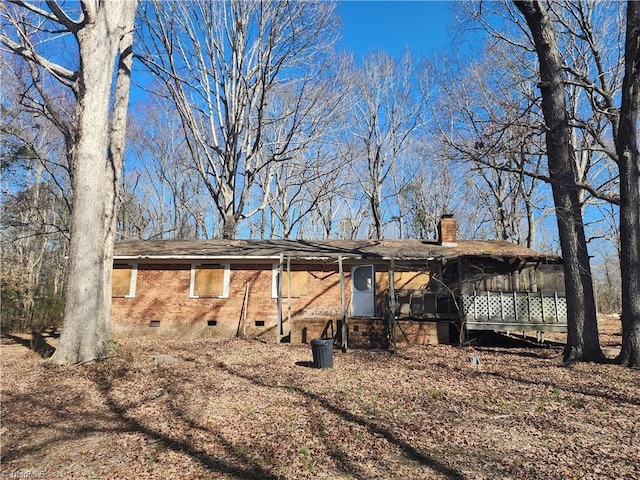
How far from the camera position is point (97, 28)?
9.26m

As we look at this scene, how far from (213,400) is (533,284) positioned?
12.0 meters

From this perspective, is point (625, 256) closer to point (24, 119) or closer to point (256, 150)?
point (256, 150)

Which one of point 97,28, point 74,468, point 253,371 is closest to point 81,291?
point 253,371

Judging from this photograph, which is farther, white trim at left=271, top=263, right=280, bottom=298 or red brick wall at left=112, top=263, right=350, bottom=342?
white trim at left=271, top=263, right=280, bottom=298

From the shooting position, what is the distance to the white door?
48.6 feet

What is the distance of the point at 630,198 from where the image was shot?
905 cm

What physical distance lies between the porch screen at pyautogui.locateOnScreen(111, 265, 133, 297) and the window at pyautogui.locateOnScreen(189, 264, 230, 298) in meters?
2.45

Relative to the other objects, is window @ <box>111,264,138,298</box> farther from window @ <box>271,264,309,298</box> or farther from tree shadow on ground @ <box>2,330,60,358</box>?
window @ <box>271,264,309,298</box>

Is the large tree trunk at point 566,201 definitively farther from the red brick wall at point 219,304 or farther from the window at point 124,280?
the window at point 124,280

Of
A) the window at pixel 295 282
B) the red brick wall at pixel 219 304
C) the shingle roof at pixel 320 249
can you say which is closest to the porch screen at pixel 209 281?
the red brick wall at pixel 219 304

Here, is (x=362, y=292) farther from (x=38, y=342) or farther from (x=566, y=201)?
(x=38, y=342)

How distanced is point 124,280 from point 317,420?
1196cm

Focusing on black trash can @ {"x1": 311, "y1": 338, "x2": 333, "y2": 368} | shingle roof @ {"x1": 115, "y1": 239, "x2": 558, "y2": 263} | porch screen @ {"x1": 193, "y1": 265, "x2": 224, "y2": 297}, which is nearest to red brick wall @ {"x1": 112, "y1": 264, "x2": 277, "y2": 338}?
porch screen @ {"x1": 193, "y1": 265, "x2": 224, "y2": 297}

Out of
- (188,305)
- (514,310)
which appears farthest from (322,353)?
(188,305)
